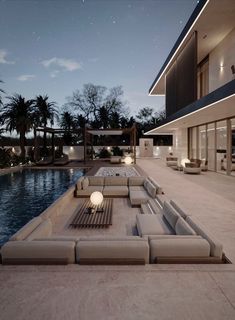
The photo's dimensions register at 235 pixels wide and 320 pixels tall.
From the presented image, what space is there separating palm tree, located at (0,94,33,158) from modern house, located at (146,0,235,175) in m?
15.7

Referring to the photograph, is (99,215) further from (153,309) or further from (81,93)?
(81,93)

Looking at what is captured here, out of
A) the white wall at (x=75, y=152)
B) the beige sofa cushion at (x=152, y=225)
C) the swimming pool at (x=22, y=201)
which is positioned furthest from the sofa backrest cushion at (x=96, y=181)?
the white wall at (x=75, y=152)

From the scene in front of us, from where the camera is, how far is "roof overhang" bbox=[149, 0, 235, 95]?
1215cm

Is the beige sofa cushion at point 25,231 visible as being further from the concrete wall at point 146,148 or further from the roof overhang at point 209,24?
the concrete wall at point 146,148

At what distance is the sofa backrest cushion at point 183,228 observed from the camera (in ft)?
15.9

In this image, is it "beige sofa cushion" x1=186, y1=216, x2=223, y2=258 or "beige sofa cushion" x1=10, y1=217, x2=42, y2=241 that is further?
"beige sofa cushion" x1=10, y1=217, x2=42, y2=241

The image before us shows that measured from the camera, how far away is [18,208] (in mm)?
9875

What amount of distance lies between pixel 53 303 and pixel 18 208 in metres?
7.04

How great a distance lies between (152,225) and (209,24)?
11.6 metres

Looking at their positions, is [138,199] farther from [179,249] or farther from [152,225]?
[179,249]

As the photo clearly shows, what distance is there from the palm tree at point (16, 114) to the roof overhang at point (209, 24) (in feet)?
58.0

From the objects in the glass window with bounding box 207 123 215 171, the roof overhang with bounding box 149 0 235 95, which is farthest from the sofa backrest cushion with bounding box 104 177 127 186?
the glass window with bounding box 207 123 215 171

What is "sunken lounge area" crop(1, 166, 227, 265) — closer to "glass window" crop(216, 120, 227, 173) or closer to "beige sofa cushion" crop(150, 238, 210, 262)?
"beige sofa cushion" crop(150, 238, 210, 262)

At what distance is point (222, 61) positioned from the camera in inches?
656
